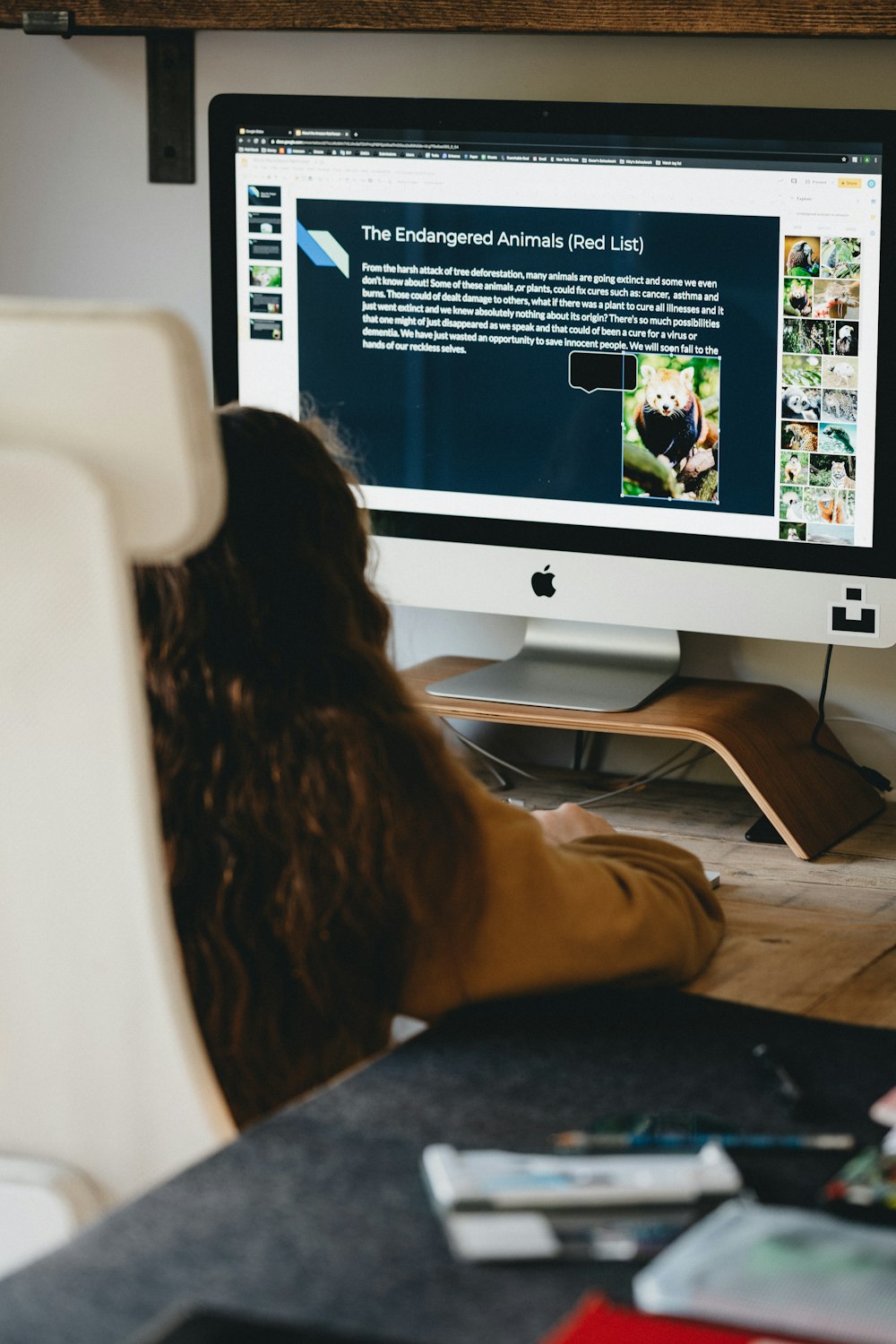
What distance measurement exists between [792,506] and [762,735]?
0.77 feet

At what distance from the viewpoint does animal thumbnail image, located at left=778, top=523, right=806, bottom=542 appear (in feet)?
5.94

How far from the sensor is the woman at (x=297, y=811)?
3.50 ft

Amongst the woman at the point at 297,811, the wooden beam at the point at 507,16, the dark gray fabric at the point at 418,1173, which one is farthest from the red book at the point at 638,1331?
the wooden beam at the point at 507,16

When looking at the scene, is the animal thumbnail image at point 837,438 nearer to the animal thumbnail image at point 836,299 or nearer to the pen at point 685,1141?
the animal thumbnail image at point 836,299

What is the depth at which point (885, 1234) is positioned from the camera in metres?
0.78

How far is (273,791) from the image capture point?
107 centimetres

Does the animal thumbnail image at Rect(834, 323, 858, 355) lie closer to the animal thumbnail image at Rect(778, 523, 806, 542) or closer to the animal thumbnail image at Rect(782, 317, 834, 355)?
the animal thumbnail image at Rect(782, 317, 834, 355)

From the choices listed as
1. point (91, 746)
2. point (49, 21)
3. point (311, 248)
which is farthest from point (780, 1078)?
point (49, 21)

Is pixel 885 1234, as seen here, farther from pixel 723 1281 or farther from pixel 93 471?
pixel 93 471

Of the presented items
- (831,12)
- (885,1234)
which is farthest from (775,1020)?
(831,12)

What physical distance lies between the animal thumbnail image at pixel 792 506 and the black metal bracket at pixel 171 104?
886 mm

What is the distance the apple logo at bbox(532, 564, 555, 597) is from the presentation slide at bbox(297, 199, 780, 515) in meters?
0.08

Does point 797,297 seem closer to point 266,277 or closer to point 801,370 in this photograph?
point 801,370

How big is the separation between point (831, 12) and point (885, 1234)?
1.38 m
